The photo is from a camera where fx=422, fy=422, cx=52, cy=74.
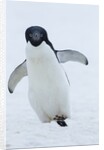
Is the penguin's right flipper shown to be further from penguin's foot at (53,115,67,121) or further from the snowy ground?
penguin's foot at (53,115,67,121)

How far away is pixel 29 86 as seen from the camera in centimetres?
239

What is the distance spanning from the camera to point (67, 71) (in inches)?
96.3

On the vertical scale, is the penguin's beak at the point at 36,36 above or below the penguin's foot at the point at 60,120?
above

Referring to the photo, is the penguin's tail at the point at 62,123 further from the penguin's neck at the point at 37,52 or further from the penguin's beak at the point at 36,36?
the penguin's beak at the point at 36,36

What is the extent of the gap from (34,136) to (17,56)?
46 cm

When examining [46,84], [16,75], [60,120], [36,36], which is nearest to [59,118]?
[60,120]

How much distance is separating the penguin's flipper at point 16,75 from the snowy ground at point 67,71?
2 cm

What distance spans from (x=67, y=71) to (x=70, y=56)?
0.29ft

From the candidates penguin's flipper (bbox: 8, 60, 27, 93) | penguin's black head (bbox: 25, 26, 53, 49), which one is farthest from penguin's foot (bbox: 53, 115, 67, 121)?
penguin's black head (bbox: 25, 26, 53, 49)

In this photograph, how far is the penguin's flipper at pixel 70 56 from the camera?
2436 millimetres

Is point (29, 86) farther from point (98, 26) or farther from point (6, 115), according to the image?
point (98, 26)

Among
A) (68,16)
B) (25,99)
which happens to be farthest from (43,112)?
(68,16)

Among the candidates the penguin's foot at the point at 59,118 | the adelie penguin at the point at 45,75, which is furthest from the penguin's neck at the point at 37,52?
the penguin's foot at the point at 59,118

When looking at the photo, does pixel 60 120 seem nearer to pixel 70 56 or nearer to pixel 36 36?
pixel 70 56
